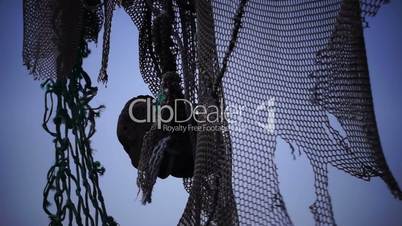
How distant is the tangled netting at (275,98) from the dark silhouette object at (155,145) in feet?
0.59

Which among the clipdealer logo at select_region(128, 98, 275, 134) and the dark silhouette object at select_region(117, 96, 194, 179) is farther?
the dark silhouette object at select_region(117, 96, 194, 179)

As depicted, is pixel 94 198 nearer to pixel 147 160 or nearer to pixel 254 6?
pixel 147 160

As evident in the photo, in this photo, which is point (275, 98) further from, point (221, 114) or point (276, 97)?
point (221, 114)

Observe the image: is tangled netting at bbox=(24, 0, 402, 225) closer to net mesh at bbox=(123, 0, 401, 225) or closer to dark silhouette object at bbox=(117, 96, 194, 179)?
net mesh at bbox=(123, 0, 401, 225)

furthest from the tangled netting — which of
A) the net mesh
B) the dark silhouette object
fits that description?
the dark silhouette object

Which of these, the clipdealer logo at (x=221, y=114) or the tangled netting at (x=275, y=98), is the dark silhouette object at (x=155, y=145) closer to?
the clipdealer logo at (x=221, y=114)

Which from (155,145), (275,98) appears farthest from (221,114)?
(155,145)

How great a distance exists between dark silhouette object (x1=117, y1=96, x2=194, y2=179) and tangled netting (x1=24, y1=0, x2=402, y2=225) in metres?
0.18

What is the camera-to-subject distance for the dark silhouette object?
0.89m

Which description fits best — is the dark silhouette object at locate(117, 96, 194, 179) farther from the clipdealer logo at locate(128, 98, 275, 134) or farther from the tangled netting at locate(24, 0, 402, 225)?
the tangled netting at locate(24, 0, 402, 225)

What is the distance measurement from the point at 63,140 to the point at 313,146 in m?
0.66

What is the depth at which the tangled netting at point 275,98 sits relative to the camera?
604 millimetres

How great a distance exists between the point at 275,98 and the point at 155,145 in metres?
0.37

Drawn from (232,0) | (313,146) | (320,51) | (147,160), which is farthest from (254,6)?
(147,160)
